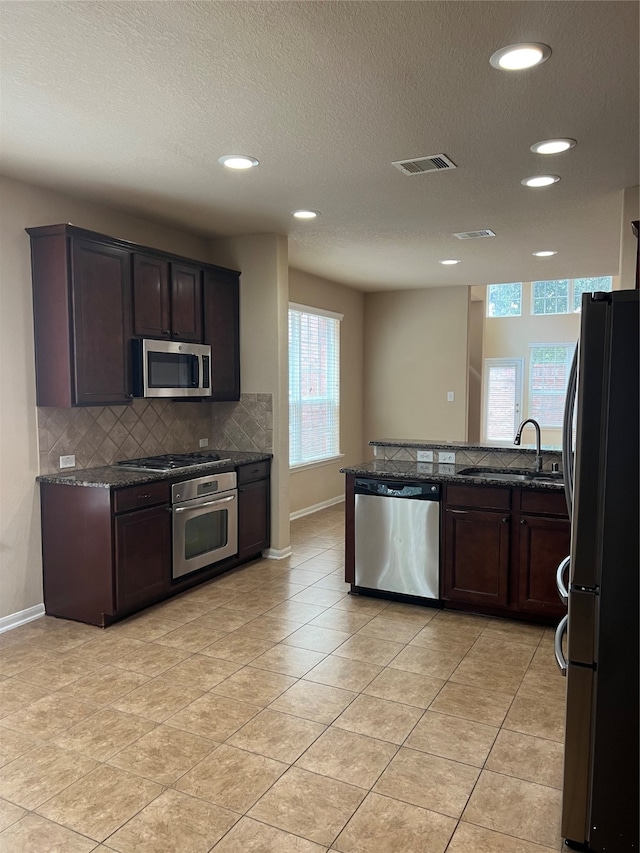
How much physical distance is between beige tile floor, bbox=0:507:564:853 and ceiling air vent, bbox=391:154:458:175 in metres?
2.65

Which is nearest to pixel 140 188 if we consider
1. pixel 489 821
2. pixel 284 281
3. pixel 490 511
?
pixel 284 281

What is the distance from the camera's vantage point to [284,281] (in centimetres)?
509

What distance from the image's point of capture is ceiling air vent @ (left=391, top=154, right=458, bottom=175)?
3254 mm

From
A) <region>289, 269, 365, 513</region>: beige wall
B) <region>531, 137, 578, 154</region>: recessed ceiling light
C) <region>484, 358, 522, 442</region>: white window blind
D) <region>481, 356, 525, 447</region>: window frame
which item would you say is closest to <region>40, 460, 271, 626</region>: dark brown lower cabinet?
<region>289, 269, 365, 513</region>: beige wall

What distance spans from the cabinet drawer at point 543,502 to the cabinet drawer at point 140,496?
2.21 m

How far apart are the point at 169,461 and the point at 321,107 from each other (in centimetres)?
268

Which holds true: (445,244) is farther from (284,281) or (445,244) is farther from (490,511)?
(490,511)

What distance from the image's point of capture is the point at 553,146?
307cm

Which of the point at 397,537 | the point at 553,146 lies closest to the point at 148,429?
the point at 397,537

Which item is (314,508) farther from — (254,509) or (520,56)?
(520,56)

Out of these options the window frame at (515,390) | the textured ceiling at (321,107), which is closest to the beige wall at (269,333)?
the textured ceiling at (321,107)

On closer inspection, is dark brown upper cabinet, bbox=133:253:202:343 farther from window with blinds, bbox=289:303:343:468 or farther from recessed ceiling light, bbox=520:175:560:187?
recessed ceiling light, bbox=520:175:560:187

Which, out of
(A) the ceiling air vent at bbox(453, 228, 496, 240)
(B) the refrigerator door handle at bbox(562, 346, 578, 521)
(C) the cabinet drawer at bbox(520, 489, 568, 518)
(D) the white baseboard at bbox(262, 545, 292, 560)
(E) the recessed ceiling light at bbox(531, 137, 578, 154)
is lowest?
(D) the white baseboard at bbox(262, 545, 292, 560)

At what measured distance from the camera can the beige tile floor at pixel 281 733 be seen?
200 centimetres
